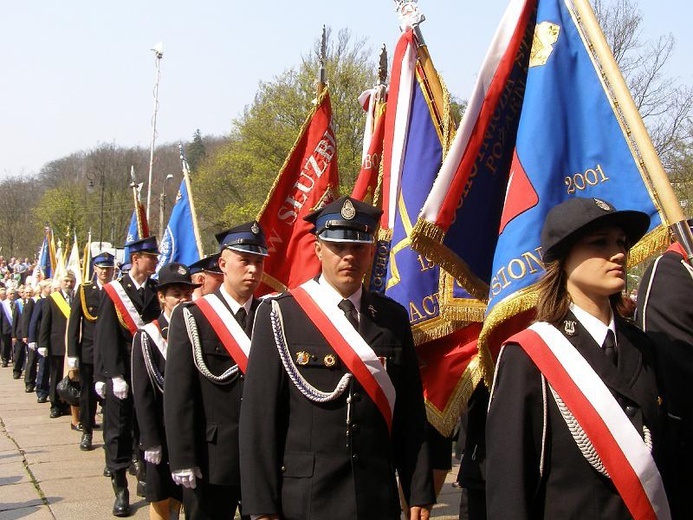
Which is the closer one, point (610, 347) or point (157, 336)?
point (610, 347)

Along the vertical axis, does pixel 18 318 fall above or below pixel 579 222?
below

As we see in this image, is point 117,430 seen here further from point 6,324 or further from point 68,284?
point 6,324

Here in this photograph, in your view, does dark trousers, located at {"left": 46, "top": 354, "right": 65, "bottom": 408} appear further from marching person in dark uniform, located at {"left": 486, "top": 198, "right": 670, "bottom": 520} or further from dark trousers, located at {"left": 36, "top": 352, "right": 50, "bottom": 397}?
marching person in dark uniform, located at {"left": 486, "top": 198, "right": 670, "bottom": 520}

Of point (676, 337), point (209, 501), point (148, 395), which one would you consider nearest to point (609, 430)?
point (676, 337)

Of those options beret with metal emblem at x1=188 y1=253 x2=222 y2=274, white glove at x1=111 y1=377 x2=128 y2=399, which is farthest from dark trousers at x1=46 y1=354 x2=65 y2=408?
beret with metal emblem at x1=188 y1=253 x2=222 y2=274

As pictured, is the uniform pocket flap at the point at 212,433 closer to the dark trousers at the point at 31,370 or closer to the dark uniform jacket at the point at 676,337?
the dark uniform jacket at the point at 676,337

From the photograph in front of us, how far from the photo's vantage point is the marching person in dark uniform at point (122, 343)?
7750mm

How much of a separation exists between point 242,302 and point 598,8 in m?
13.7

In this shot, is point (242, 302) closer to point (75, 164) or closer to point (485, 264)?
point (485, 264)

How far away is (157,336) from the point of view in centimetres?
648

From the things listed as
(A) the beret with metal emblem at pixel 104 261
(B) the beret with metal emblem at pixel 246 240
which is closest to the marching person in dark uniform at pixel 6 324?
(A) the beret with metal emblem at pixel 104 261

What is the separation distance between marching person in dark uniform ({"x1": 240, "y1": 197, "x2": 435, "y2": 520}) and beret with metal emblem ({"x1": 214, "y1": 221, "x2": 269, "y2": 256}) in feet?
4.31

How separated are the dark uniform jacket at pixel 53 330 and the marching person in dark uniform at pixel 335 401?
1030 cm

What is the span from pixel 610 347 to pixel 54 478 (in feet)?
24.5
